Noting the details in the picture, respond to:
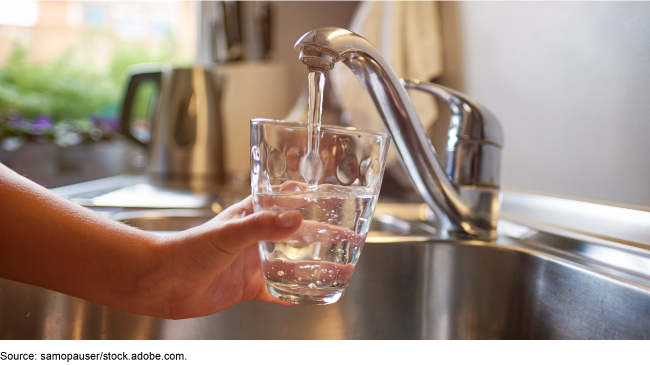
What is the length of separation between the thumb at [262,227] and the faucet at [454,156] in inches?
8.1

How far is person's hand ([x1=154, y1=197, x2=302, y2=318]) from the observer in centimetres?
27

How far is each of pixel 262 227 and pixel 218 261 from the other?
0.07 metres

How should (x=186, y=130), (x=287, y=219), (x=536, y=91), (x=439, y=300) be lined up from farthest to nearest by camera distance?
1. (x=186, y=130)
2. (x=536, y=91)
3. (x=439, y=300)
4. (x=287, y=219)

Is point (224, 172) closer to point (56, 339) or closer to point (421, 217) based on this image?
point (421, 217)

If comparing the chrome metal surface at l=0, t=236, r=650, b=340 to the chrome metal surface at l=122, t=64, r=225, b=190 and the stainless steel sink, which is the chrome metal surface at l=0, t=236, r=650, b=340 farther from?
the chrome metal surface at l=122, t=64, r=225, b=190

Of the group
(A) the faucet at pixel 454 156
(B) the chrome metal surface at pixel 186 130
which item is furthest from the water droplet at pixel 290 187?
(B) the chrome metal surface at pixel 186 130

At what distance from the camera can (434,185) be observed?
502mm

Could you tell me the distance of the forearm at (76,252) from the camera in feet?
1.11

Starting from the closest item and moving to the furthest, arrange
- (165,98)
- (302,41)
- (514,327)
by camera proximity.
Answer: (302,41), (514,327), (165,98)

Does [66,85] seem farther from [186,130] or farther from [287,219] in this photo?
[287,219]

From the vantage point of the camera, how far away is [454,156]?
0.54 m

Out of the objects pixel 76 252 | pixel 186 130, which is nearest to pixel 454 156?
pixel 76 252
